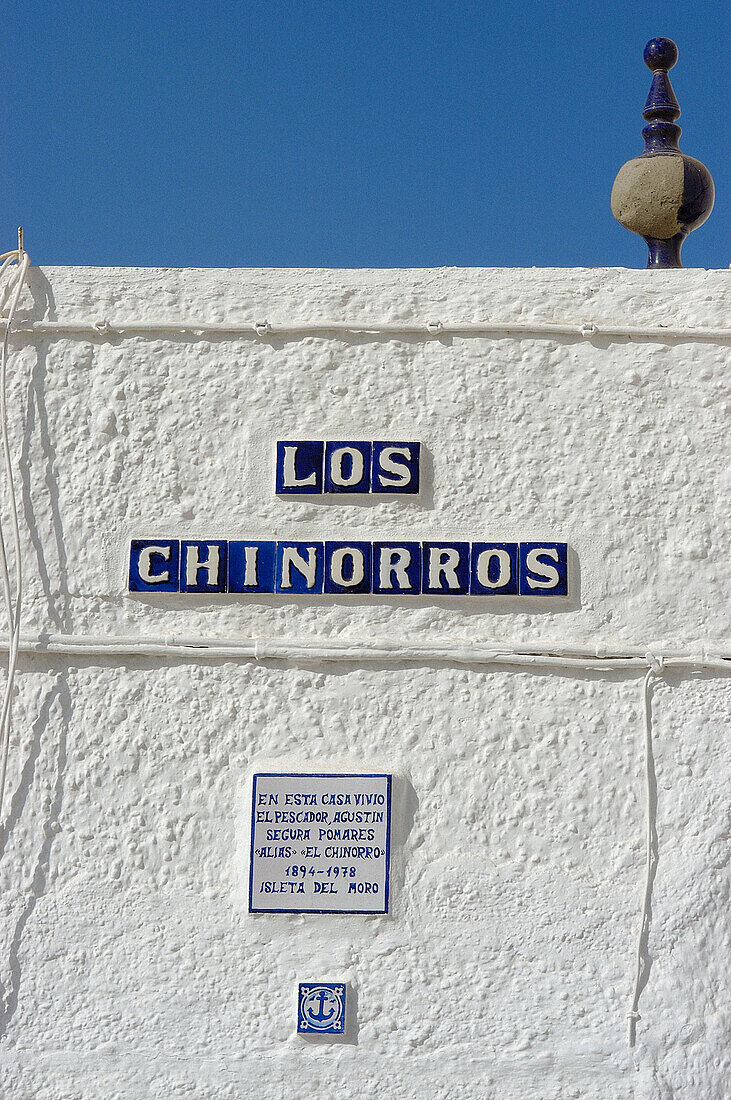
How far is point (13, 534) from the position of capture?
132 inches

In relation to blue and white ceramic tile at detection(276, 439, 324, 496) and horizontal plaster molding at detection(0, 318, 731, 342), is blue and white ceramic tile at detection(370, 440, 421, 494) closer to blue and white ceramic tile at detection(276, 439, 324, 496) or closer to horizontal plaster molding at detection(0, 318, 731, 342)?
blue and white ceramic tile at detection(276, 439, 324, 496)

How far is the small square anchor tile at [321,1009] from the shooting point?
3049 millimetres

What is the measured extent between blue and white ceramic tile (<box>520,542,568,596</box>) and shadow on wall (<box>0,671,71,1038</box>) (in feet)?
5.06

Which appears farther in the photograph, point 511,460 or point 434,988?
point 511,460

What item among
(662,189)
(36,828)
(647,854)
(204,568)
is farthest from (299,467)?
(662,189)

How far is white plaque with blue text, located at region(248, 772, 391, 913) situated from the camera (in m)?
3.11

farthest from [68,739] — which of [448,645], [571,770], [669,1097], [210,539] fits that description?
[669,1097]

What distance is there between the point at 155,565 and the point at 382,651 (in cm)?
81

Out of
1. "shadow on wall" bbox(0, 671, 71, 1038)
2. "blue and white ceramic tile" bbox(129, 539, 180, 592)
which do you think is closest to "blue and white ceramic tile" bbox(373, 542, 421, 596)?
"blue and white ceramic tile" bbox(129, 539, 180, 592)

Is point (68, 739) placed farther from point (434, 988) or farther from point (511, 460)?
point (511, 460)

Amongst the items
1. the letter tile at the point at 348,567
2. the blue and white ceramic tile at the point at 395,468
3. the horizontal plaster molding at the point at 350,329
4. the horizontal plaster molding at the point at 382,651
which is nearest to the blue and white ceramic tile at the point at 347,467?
the blue and white ceramic tile at the point at 395,468

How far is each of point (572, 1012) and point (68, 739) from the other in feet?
5.89

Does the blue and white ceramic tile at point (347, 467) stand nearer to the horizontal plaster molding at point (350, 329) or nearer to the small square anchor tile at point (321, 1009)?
the horizontal plaster molding at point (350, 329)

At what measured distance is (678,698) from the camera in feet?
10.4
